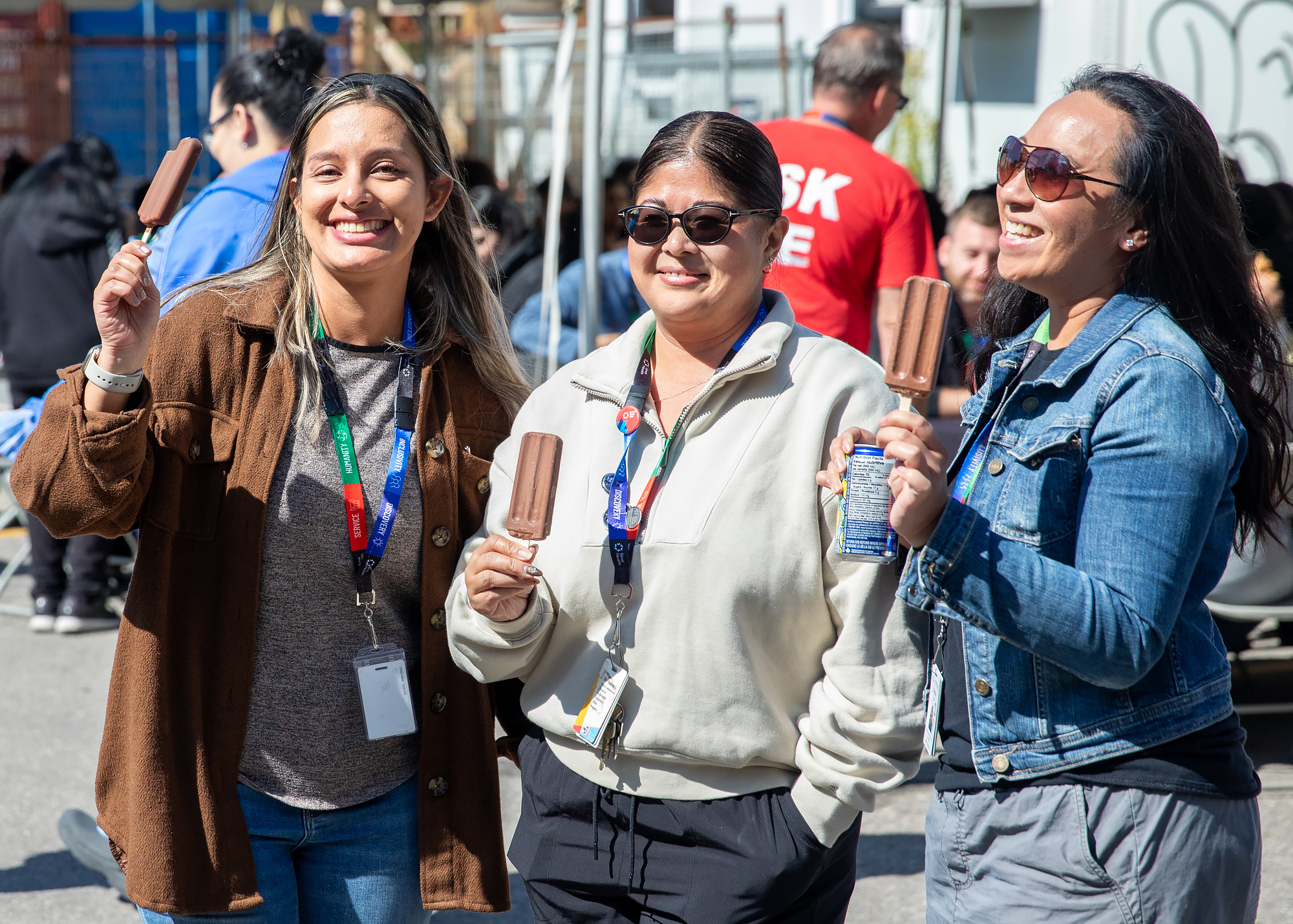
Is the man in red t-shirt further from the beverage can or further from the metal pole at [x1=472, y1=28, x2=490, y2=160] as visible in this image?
the metal pole at [x1=472, y1=28, x2=490, y2=160]

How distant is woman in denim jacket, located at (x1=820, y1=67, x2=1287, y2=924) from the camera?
5.46ft

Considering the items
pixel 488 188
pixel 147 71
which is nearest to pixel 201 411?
pixel 488 188

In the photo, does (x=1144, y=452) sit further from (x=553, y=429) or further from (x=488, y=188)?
(x=488, y=188)

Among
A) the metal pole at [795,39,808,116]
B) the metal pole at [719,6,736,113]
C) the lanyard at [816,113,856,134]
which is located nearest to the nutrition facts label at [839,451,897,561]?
the lanyard at [816,113,856,134]

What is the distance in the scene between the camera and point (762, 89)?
10.1 m

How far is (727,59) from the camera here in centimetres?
949

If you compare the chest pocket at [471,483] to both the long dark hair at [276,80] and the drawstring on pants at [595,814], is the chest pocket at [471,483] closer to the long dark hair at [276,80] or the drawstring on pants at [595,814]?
the drawstring on pants at [595,814]

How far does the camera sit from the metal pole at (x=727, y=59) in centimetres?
931

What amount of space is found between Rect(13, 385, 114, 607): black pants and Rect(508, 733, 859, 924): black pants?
4.99 m

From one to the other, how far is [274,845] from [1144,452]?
166cm

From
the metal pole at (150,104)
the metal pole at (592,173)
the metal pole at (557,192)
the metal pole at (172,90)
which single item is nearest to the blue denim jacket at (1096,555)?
the metal pole at (592,173)

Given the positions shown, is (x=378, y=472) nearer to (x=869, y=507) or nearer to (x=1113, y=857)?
(x=869, y=507)

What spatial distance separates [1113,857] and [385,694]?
128 cm

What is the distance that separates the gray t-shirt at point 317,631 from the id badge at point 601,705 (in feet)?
1.54
